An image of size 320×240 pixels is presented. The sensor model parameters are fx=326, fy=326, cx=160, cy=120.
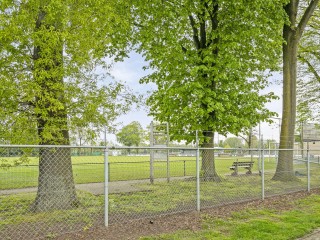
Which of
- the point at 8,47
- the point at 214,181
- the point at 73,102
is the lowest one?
the point at 214,181

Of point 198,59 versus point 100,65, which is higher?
point 198,59

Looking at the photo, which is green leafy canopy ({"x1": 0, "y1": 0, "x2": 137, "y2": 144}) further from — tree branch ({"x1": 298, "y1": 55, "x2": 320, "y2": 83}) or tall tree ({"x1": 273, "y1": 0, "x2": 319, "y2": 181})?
tree branch ({"x1": 298, "y1": 55, "x2": 320, "y2": 83})

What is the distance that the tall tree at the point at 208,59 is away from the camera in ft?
42.8

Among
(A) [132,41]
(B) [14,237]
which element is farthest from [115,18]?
(A) [132,41]

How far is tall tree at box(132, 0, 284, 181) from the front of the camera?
42.8ft

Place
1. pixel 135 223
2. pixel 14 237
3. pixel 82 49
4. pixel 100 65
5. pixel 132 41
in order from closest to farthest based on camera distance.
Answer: pixel 14 237, pixel 135 223, pixel 82 49, pixel 100 65, pixel 132 41

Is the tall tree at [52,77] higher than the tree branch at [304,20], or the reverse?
the tree branch at [304,20]

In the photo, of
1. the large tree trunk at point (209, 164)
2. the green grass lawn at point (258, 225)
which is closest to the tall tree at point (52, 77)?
the green grass lawn at point (258, 225)

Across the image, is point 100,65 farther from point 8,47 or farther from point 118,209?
point 118,209

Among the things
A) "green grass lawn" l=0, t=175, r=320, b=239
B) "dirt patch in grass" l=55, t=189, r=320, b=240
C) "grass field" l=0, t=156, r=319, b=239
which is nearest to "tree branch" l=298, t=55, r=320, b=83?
"grass field" l=0, t=156, r=319, b=239

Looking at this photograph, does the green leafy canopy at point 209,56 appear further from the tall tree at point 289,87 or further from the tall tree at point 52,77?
the tall tree at point 52,77

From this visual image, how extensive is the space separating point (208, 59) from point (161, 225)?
25.9 feet

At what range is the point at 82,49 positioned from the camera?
7363mm

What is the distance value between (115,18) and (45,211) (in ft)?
16.0
